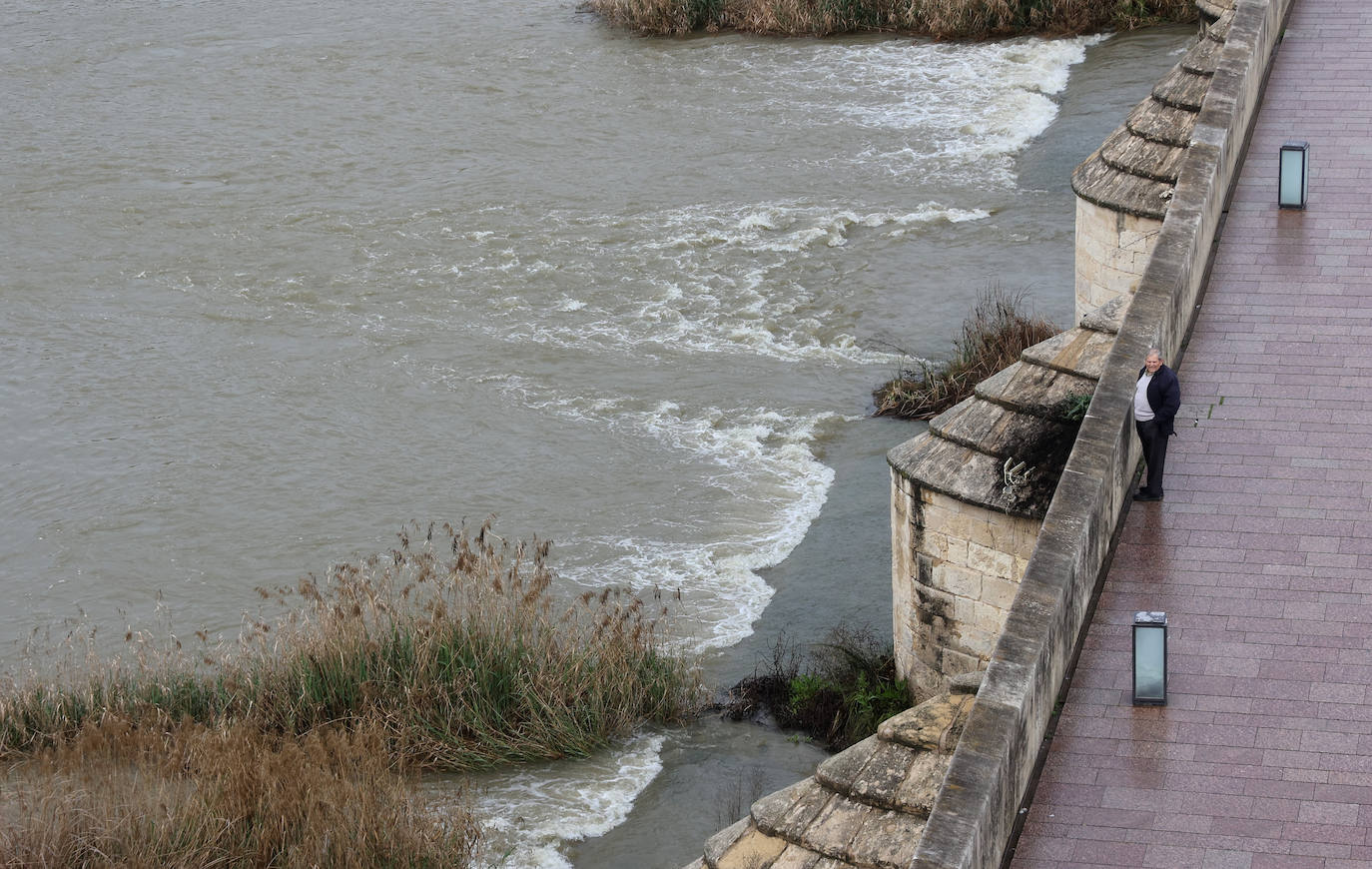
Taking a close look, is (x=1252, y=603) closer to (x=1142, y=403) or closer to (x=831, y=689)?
(x=1142, y=403)

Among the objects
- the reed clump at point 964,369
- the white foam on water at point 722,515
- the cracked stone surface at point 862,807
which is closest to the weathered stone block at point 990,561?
the cracked stone surface at point 862,807

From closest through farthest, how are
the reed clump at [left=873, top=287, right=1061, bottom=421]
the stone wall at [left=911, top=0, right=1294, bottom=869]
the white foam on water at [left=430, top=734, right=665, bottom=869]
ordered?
the stone wall at [left=911, top=0, right=1294, bottom=869]
the white foam on water at [left=430, top=734, right=665, bottom=869]
the reed clump at [left=873, top=287, right=1061, bottom=421]

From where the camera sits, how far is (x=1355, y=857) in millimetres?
6637

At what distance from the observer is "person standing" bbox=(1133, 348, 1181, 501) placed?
29.3ft

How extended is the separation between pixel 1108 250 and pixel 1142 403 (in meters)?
5.14

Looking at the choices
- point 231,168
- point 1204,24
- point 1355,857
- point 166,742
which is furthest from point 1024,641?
point 231,168

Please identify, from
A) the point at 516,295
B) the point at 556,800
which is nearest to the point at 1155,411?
the point at 556,800

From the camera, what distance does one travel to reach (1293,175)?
12195 millimetres

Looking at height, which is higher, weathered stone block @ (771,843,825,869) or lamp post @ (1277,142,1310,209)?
lamp post @ (1277,142,1310,209)

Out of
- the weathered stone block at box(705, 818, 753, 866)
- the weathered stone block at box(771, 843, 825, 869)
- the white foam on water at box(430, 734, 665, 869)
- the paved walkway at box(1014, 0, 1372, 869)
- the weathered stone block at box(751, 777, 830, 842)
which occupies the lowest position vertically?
the white foam on water at box(430, 734, 665, 869)

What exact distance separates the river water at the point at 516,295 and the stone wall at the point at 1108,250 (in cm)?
338

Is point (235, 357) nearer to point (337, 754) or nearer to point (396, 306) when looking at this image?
point (396, 306)

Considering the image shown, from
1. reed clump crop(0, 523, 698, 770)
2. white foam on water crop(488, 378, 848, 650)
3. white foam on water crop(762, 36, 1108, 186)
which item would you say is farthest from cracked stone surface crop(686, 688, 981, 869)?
white foam on water crop(762, 36, 1108, 186)

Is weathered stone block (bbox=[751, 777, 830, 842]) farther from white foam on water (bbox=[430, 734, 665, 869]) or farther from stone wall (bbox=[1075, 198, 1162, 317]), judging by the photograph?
stone wall (bbox=[1075, 198, 1162, 317])
